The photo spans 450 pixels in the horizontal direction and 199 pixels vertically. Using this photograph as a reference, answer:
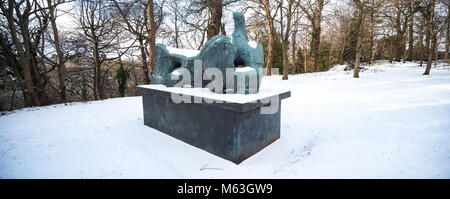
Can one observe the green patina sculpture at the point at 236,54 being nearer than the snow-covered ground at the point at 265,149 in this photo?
No

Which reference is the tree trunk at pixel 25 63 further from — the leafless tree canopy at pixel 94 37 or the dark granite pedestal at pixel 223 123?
the dark granite pedestal at pixel 223 123

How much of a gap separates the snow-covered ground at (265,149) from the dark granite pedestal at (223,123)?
12 cm

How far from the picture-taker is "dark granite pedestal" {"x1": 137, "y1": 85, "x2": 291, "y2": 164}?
96.6 inches

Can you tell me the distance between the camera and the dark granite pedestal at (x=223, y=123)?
8.05 feet

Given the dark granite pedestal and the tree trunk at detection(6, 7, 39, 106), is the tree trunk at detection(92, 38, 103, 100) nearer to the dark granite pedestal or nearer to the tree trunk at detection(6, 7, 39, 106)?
the tree trunk at detection(6, 7, 39, 106)

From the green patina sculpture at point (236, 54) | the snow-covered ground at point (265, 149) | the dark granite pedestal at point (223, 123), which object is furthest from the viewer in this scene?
the green patina sculpture at point (236, 54)

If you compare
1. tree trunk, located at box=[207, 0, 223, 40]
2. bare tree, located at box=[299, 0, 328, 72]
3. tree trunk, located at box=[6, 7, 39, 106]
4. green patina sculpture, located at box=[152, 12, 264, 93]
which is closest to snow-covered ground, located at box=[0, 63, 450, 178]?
green patina sculpture, located at box=[152, 12, 264, 93]

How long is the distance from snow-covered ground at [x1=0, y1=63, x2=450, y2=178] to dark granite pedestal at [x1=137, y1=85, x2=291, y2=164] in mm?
122

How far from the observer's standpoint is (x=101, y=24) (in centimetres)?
1027

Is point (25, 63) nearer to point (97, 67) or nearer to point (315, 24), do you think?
point (97, 67)

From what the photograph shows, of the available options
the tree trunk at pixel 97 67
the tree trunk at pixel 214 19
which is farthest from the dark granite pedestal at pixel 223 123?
the tree trunk at pixel 97 67

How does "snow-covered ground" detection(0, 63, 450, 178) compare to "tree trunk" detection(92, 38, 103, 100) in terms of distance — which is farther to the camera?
"tree trunk" detection(92, 38, 103, 100)

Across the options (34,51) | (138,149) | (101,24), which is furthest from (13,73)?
(138,149)
